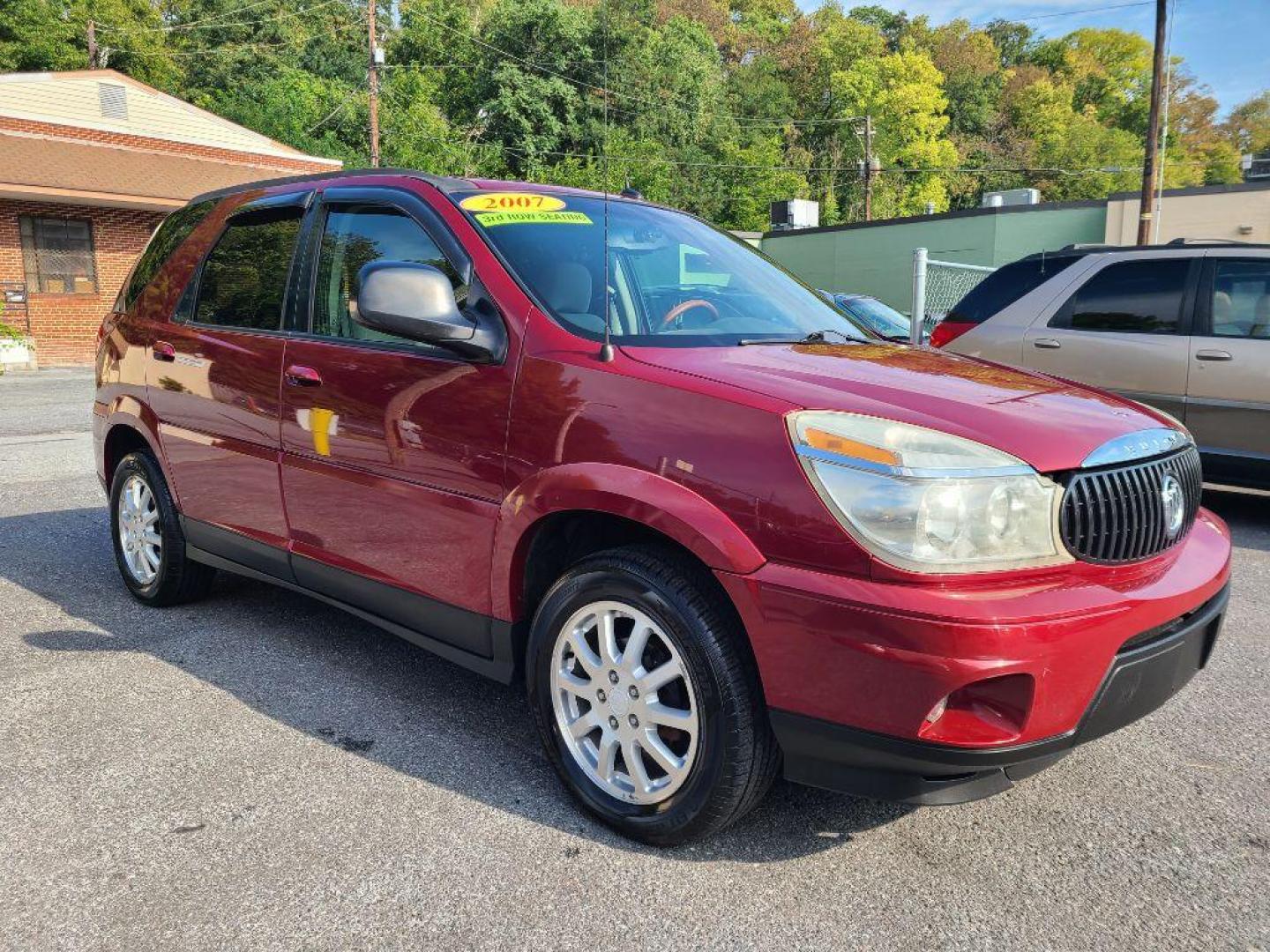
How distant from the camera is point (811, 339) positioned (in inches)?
126

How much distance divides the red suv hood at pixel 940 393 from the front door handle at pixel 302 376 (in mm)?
1295

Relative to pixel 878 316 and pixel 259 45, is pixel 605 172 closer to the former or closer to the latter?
pixel 878 316

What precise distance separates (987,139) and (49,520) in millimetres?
82496

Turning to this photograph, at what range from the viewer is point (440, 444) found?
297 cm

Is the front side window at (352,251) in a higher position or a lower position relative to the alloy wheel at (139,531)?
higher

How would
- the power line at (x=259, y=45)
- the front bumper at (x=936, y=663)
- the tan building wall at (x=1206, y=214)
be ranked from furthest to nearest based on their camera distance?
the power line at (x=259, y=45), the tan building wall at (x=1206, y=214), the front bumper at (x=936, y=663)

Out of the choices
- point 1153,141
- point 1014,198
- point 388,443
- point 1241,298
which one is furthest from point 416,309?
point 1014,198

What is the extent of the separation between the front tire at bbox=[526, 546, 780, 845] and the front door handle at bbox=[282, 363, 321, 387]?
4.15ft

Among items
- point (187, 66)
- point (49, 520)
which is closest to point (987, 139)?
point (187, 66)

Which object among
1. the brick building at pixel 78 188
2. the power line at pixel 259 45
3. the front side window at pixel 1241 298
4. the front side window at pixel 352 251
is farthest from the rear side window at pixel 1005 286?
the power line at pixel 259 45

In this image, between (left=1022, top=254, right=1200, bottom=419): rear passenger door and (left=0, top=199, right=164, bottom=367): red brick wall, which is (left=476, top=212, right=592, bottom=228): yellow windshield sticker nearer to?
(left=1022, top=254, right=1200, bottom=419): rear passenger door

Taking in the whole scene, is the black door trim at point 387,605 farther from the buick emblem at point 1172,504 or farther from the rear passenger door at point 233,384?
the buick emblem at point 1172,504

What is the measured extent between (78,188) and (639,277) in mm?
22520

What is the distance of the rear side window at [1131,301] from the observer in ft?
21.4
